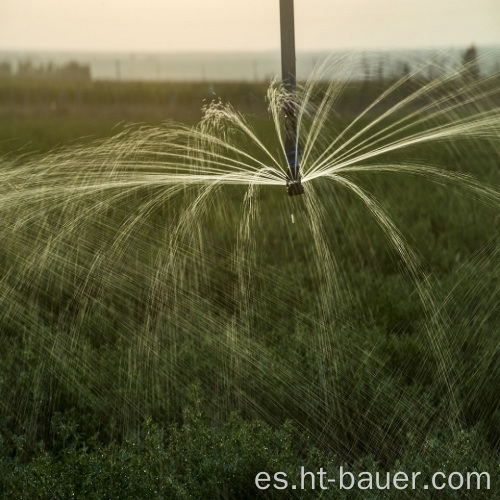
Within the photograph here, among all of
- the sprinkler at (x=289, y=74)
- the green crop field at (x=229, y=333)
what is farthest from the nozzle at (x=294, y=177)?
the green crop field at (x=229, y=333)

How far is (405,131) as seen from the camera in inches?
473

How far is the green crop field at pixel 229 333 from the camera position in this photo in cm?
331

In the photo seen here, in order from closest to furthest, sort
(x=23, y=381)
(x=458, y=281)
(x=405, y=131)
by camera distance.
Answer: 1. (x=23, y=381)
2. (x=458, y=281)
3. (x=405, y=131)

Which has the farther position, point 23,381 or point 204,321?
point 204,321

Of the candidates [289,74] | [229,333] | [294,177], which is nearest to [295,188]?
[294,177]

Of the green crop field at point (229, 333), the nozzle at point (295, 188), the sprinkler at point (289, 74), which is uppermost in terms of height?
the sprinkler at point (289, 74)

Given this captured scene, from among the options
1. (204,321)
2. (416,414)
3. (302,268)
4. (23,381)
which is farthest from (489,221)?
(23,381)

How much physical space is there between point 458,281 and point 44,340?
9.76 feet

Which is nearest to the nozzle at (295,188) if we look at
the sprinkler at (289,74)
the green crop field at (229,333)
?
the sprinkler at (289,74)

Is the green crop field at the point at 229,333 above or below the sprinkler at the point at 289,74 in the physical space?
below

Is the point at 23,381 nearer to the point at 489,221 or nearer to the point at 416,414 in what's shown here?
the point at 416,414

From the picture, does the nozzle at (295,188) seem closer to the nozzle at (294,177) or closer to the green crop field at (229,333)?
the nozzle at (294,177)

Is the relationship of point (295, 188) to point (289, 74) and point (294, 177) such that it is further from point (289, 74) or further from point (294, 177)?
point (289, 74)

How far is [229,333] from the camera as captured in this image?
504cm
